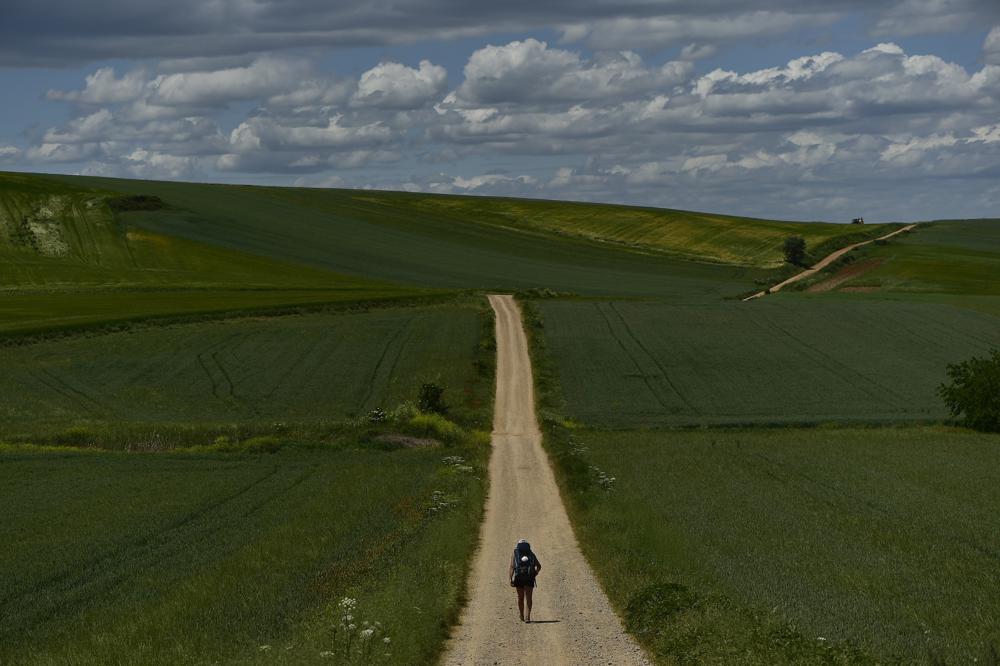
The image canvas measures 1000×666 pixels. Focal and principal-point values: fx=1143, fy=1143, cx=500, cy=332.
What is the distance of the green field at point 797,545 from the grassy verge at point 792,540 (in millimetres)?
56

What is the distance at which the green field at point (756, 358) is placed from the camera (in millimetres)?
58969

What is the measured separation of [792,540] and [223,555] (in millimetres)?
13983

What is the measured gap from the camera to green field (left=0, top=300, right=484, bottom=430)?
Result: 5575cm

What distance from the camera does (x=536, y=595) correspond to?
2466 centimetres

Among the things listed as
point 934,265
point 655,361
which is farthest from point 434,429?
point 934,265

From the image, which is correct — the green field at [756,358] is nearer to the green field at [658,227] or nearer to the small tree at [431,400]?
the small tree at [431,400]

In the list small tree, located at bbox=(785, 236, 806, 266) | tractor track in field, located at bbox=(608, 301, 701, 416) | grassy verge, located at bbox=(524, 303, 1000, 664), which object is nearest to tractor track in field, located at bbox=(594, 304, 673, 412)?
tractor track in field, located at bbox=(608, 301, 701, 416)

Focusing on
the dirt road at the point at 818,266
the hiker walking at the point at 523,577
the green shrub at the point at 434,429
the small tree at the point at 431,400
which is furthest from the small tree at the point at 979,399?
the dirt road at the point at 818,266

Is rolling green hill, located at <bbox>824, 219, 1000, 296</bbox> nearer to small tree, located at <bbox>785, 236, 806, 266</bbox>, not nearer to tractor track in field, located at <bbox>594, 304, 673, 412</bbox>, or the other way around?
small tree, located at <bbox>785, 236, 806, 266</bbox>

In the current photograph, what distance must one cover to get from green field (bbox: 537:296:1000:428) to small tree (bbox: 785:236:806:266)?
38.6 metres

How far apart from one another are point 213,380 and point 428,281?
49.8m

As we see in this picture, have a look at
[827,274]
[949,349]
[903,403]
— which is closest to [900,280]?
[827,274]

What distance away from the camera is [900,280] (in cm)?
11612

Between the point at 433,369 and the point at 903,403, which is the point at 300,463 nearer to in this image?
the point at 433,369
